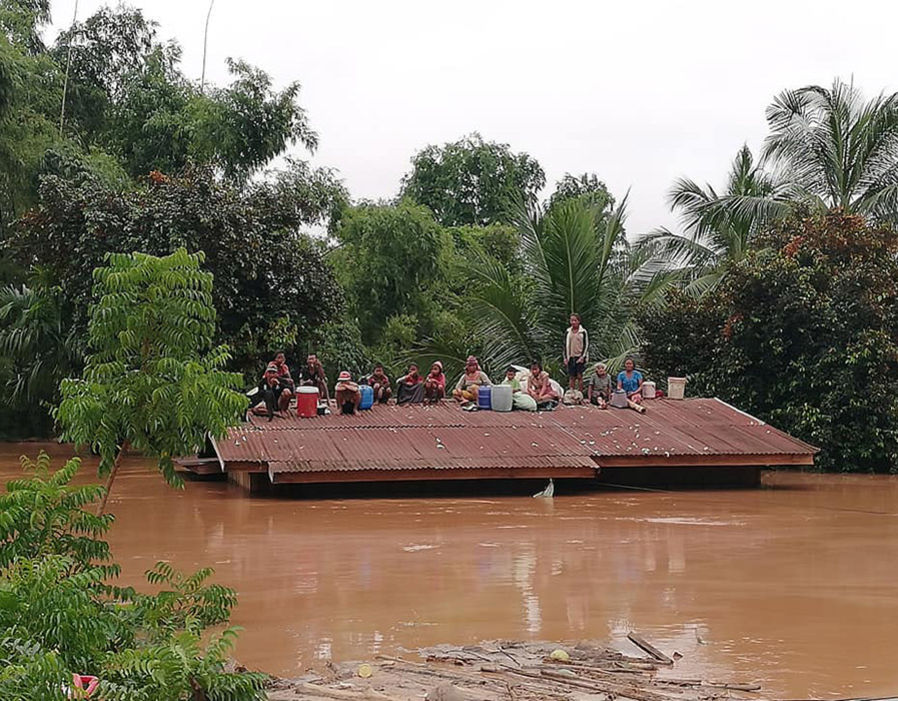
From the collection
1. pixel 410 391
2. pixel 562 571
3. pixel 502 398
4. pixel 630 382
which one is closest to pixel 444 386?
pixel 410 391

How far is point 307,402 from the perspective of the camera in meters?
16.1

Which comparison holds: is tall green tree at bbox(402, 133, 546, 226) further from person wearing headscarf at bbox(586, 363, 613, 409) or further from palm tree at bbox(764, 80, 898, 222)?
person wearing headscarf at bbox(586, 363, 613, 409)

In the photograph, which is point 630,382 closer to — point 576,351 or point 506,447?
point 576,351

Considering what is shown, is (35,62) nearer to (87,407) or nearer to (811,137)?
(811,137)

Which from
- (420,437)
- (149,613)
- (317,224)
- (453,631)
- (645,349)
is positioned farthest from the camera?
(317,224)

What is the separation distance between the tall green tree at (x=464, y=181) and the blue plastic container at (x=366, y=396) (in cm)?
1894

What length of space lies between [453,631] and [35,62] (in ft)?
62.8

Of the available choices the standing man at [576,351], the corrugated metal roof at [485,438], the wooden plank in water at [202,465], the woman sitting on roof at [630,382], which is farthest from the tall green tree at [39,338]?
the woman sitting on roof at [630,382]

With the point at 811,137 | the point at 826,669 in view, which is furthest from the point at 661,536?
the point at 811,137

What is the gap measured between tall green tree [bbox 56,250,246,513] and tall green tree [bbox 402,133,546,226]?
27.8 m

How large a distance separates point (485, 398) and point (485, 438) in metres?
1.48

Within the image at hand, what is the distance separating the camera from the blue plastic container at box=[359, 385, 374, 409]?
16.5 m

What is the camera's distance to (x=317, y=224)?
25.6 meters

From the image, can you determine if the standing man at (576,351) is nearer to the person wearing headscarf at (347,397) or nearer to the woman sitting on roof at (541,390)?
the woman sitting on roof at (541,390)
